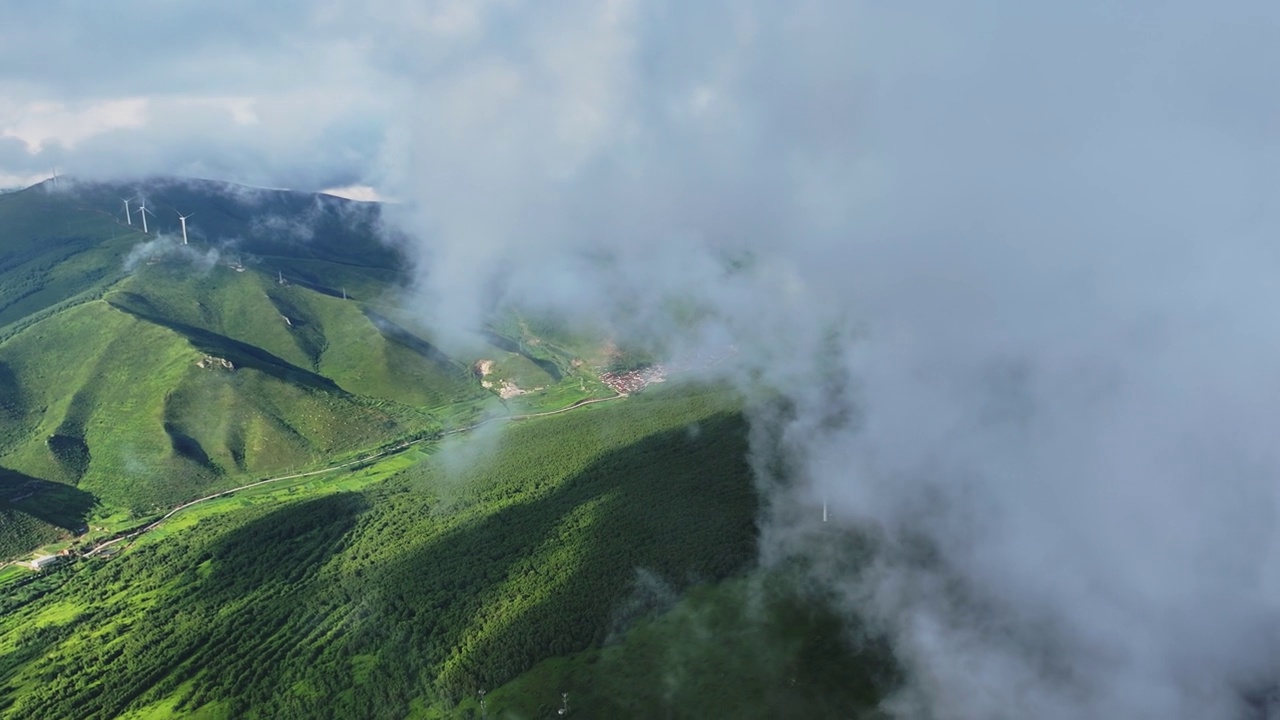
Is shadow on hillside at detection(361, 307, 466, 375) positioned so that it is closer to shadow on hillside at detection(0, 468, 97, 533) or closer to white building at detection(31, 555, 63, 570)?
shadow on hillside at detection(0, 468, 97, 533)

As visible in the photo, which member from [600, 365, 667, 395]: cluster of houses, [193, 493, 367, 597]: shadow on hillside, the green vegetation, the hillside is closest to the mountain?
the green vegetation

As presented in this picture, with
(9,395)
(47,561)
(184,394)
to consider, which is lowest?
(47,561)

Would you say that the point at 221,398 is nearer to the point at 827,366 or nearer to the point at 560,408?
the point at 560,408

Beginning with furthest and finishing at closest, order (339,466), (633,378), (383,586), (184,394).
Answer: (633,378) < (184,394) < (339,466) < (383,586)

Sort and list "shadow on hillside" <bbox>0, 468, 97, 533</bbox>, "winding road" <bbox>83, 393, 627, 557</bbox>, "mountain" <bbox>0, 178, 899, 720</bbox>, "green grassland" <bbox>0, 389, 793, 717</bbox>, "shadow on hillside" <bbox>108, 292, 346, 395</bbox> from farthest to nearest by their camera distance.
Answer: "shadow on hillside" <bbox>108, 292, 346, 395</bbox>
"shadow on hillside" <bbox>0, 468, 97, 533</bbox>
"winding road" <bbox>83, 393, 627, 557</bbox>
"green grassland" <bbox>0, 389, 793, 717</bbox>
"mountain" <bbox>0, 178, 899, 720</bbox>

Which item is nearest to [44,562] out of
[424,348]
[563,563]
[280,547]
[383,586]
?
[280,547]

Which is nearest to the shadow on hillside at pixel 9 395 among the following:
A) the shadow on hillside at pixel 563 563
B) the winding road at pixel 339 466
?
the winding road at pixel 339 466

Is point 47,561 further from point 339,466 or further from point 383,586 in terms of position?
point 383,586
